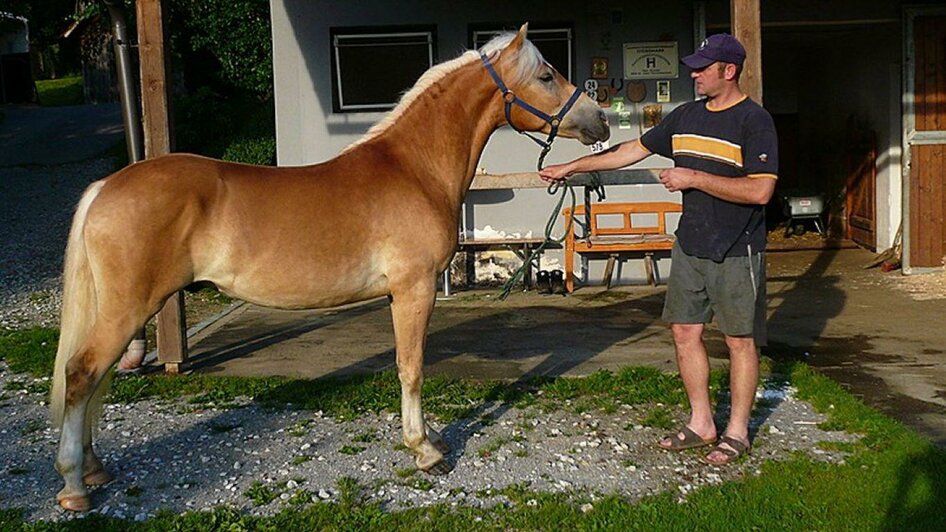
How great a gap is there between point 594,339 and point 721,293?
273 centimetres

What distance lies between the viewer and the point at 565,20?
8977mm

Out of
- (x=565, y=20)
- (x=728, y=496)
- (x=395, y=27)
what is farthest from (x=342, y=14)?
(x=728, y=496)

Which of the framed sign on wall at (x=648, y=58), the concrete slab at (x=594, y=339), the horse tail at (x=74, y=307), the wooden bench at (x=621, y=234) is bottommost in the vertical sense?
the concrete slab at (x=594, y=339)

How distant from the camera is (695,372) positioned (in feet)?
14.0

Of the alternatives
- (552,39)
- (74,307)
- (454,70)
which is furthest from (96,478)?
(552,39)

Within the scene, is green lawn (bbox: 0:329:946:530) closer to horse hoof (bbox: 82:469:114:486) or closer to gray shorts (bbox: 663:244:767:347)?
horse hoof (bbox: 82:469:114:486)

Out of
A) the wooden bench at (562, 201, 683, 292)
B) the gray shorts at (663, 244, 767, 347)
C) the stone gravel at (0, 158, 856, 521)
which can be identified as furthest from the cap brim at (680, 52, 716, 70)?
the wooden bench at (562, 201, 683, 292)

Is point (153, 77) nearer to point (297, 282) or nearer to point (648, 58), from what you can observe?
point (297, 282)

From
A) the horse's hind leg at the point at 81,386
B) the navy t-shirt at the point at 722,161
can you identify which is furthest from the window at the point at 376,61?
the horse's hind leg at the point at 81,386

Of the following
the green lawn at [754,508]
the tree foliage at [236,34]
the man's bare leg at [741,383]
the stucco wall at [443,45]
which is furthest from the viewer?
the tree foliage at [236,34]

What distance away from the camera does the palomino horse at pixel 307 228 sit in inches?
145

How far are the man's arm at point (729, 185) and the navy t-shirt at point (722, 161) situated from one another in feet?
0.13

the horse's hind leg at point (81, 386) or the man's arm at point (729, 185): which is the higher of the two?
the man's arm at point (729, 185)

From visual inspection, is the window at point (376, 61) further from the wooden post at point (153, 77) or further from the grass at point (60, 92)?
the grass at point (60, 92)
